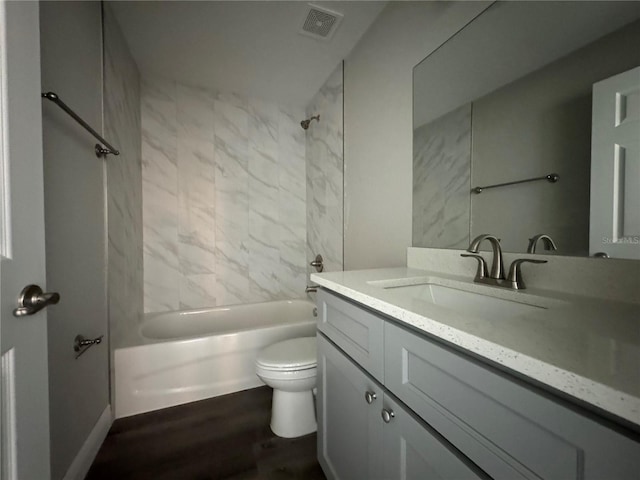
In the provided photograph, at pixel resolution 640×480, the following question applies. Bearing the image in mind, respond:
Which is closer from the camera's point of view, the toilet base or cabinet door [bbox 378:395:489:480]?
cabinet door [bbox 378:395:489:480]

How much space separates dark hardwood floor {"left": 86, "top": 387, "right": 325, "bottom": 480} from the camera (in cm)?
115

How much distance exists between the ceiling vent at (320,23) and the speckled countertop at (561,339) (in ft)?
5.52

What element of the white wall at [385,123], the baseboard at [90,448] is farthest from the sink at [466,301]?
the baseboard at [90,448]

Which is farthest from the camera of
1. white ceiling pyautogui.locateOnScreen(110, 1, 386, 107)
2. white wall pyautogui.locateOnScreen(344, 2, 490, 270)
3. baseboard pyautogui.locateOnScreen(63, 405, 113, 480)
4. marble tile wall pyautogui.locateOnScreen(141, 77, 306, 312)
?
marble tile wall pyautogui.locateOnScreen(141, 77, 306, 312)

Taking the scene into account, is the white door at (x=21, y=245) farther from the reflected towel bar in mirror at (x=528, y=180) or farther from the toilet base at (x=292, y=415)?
the reflected towel bar in mirror at (x=528, y=180)

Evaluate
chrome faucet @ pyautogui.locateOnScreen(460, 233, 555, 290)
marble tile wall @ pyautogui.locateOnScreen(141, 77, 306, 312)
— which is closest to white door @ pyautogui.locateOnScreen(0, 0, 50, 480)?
chrome faucet @ pyautogui.locateOnScreen(460, 233, 555, 290)

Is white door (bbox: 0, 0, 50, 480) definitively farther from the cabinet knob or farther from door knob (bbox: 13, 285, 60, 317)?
the cabinet knob

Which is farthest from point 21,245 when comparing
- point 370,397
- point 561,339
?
point 561,339

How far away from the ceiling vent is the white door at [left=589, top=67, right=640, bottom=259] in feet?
4.65

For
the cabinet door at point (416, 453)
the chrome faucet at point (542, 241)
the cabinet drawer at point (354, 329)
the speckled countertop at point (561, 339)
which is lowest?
the cabinet door at point (416, 453)

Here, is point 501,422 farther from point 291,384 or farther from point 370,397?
point 291,384

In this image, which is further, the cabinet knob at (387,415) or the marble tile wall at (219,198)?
the marble tile wall at (219,198)

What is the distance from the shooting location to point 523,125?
923 millimetres

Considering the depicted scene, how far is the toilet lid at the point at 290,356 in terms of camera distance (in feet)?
4.28
